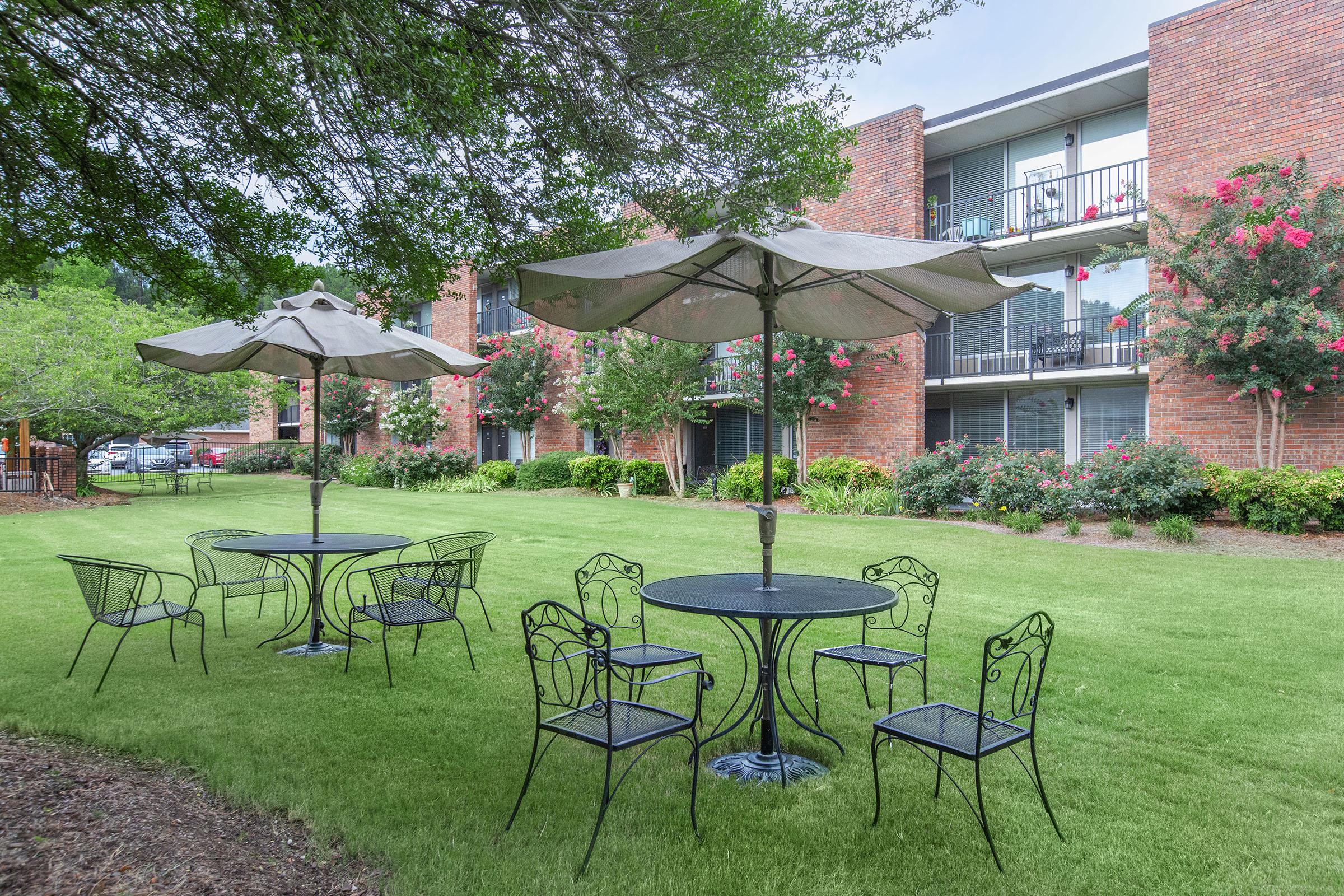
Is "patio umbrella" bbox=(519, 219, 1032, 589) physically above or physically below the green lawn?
above

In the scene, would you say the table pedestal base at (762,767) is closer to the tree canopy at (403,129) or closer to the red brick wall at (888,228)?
the tree canopy at (403,129)

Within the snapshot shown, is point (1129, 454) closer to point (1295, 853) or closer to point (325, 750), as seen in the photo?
point (1295, 853)

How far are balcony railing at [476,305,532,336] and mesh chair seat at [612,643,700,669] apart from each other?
23267mm

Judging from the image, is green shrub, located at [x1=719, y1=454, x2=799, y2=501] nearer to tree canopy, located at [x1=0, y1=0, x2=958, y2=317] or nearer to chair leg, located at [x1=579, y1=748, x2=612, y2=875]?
tree canopy, located at [x1=0, y1=0, x2=958, y2=317]

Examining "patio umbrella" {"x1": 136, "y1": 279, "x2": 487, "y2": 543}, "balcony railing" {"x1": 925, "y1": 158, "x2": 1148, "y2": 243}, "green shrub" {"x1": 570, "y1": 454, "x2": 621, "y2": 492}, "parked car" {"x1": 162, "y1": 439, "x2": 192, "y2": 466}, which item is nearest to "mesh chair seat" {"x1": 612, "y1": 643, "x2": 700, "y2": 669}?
"patio umbrella" {"x1": 136, "y1": 279, "x2": 487, "y2": 543}

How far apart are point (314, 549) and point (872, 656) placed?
144 inches

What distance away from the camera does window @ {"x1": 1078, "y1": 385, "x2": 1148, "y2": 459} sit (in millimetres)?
15383

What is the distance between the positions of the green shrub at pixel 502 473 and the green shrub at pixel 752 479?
7.65 meters

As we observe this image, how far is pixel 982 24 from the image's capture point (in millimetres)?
5348

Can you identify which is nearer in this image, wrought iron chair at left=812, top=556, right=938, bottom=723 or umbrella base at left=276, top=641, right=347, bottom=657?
wrought iron chair at left=812, top=556, right=938, bottom=723

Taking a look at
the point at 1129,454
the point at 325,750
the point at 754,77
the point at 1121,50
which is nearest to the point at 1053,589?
the point at 1129,454

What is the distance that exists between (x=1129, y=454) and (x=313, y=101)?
38.4 feet

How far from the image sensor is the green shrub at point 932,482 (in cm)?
1379

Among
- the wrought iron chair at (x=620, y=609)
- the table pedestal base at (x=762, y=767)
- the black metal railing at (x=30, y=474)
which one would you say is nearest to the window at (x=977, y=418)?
the wrought iron chair at (x=620, y=609)
